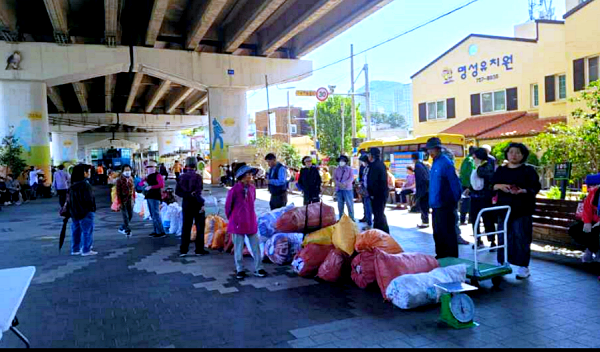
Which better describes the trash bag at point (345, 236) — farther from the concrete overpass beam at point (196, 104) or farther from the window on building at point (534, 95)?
the concrete overpass beam at point (196, 104)

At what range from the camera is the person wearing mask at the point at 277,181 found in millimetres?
9156

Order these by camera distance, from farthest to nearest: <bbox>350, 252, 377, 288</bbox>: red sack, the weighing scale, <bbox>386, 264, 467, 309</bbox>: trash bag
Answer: <bbox>350, 252, 377, 288</bbox>: red sack → <bbox>386, 264, 467, 309</bbox>: trash bag → the weighing scale

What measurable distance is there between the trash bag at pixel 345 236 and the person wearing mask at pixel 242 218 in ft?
3.70

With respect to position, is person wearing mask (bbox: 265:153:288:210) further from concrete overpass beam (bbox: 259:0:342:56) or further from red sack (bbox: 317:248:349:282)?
concrete overpass beam (bbox: 259:0:342:56)

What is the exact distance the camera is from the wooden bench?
7.43 m

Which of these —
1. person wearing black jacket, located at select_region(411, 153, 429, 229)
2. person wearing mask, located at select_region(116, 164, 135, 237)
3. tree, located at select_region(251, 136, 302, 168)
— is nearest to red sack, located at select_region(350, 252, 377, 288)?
person wearing black jacket, located at select_region(411, 153, 429, 229)

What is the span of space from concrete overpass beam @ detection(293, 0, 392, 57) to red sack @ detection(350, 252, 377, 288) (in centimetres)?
1316

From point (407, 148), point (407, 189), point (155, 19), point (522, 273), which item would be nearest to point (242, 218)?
point (522, 273)

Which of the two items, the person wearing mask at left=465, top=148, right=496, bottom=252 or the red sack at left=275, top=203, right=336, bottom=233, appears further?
the person wearing mask at left=465, top=148, right=496, bottom=252

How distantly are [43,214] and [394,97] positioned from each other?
386 ft

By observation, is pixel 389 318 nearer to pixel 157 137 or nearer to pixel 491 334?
pixel 491 334

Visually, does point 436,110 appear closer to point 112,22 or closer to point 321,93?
point 321,93

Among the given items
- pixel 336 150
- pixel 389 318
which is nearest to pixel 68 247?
pixel 389 318

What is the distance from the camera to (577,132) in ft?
27.9
